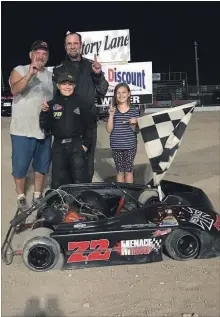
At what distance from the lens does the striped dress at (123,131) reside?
4.42 m

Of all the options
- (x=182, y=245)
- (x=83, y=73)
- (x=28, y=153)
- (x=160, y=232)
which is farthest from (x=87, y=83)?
(x=182, y=245)

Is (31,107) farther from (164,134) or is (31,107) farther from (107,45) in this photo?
(107,45)

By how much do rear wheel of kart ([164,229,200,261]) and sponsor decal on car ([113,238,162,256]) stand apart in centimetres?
10

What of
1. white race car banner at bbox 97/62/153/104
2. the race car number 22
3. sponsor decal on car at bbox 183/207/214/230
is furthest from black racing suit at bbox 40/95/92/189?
white race car banner at bbox 97/62/153/104

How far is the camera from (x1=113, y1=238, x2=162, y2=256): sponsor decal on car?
130 inches

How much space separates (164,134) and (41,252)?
1356mm

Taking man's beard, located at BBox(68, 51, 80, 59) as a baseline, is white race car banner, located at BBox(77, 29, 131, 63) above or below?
above

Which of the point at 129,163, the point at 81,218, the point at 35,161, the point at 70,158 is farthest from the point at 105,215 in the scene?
the point at 35,161

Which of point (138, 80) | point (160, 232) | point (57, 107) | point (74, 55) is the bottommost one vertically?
point (160, 232)

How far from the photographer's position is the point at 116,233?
10.8 feet

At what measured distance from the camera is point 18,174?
4.52 m

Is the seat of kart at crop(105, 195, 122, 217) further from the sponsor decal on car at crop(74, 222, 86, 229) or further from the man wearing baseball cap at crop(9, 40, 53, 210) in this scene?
the man wearing baseball cap at crop(9, 40, 53, 210)

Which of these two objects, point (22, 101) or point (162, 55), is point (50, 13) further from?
point (22, 101)

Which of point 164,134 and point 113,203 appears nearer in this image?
point 164,134
